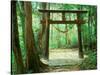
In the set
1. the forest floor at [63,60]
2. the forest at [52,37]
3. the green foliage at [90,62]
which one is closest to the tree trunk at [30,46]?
the forest at [52,37]

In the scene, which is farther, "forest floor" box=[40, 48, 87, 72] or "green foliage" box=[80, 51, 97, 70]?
"green foliage" box=[80, 51, 97, 70]

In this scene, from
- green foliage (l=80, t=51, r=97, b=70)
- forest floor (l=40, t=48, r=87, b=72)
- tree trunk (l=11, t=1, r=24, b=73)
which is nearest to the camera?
tree trunk (l=11, t=1, r=24, b=73)

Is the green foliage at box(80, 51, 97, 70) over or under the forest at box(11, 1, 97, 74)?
under

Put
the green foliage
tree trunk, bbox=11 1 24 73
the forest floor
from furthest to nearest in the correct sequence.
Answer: the green foliage
the forest floor
tree trunk, bbox=11 1 24 73

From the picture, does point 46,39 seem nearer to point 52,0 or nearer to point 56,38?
point 56,38

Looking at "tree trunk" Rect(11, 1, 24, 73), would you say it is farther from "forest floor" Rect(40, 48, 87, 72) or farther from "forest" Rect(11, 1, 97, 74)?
"forest floor" Rect(40, 48, 87, 72)

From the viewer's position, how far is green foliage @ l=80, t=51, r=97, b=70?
97.7 inches

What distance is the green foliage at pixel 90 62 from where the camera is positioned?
8.14ft

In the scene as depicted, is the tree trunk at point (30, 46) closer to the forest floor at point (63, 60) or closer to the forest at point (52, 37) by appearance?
the forest at point (52, 37)

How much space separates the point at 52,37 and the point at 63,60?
328mm

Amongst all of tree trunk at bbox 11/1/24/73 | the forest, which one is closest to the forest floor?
the forest

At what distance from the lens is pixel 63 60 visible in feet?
7.89

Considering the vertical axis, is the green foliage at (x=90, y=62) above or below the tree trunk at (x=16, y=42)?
below

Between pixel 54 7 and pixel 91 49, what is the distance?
751mm
